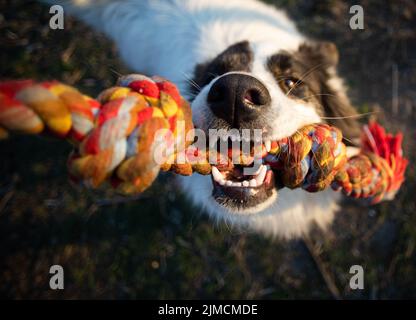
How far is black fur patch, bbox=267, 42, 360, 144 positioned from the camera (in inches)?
71.9

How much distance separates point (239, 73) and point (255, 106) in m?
0.16

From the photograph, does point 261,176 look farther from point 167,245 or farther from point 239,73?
point 167,245

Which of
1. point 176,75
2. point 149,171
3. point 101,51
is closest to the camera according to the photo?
point 149,171

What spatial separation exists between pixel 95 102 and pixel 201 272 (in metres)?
2.29

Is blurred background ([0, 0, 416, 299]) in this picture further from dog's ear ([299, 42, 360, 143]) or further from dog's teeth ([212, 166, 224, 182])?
dog's teeth ([212, 166, 224, 182])

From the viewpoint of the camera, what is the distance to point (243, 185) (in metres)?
1.46

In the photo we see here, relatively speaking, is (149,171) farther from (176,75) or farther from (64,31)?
(64,31)

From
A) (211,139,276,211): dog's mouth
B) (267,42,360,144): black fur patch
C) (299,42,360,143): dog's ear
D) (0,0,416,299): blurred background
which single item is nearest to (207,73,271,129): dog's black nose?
(211,139,276,211): dog's mouth

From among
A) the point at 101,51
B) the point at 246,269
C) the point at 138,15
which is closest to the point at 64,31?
the point at 101,51

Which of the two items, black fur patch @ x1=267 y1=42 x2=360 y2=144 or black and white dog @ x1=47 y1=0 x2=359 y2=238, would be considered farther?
black fur patch @ x1=267 y1=42 x2=360 y2=144

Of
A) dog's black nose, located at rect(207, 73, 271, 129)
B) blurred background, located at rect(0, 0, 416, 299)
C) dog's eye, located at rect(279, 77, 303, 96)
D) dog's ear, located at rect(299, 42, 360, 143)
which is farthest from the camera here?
blurred background, located at rect(0, 0, 416, 299)

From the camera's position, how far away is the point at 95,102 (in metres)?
0.87

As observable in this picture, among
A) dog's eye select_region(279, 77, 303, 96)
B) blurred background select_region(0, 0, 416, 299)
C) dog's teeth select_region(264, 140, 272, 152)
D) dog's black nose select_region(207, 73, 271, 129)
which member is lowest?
blurred background select_region(0, 0, 416, 299)
